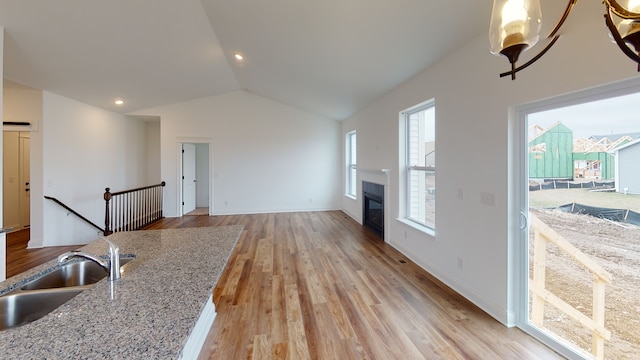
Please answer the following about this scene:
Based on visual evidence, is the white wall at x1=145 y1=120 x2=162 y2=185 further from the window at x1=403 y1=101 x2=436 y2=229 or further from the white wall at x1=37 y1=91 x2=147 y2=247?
the window at x1=403 y1=101 x2=436 y2=229

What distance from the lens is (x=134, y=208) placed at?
19.8 ft

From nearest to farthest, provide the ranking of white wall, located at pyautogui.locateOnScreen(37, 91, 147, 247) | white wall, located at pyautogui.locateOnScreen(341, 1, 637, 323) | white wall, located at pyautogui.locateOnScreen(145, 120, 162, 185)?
white wall, located at pyautogui.locateOnScreen(341, 1, 637, 323)
white wall, located at pyautogui.locateOnScreen(37, 91, 147, 247)
white wall, located at pyautogui.locateOnScreen(145, 120, 162, 185)

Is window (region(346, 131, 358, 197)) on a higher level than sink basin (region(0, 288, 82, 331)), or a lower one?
higher

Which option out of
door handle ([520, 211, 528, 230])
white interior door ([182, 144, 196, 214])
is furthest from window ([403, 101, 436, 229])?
white interior door ([182, 144, 196, 214])

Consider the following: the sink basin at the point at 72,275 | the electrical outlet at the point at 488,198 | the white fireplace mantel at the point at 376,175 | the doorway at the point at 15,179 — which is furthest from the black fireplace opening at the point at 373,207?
the doorway at the point at 15,179

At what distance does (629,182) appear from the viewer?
1.59 metres

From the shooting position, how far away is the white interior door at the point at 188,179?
23.4 feet

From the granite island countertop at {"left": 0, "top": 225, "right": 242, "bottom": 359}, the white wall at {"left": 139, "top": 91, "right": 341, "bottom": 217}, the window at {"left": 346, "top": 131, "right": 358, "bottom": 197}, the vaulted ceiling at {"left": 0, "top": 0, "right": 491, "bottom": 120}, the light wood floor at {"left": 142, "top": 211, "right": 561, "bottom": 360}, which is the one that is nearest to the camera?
the granite island countertop at {"left": 0, "top": 225, "right": 242, "bottom": 359}

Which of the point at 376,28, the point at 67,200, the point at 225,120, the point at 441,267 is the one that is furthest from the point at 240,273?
the point at 225,120

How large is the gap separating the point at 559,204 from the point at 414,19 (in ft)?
6.26

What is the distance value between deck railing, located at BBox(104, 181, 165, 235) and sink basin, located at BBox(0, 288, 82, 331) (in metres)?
4.33

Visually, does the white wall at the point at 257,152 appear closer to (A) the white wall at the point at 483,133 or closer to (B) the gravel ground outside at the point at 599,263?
(A) the white wall at the point at 483,133

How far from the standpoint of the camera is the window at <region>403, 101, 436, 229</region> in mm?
3582

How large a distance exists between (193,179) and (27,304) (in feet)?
23.3
